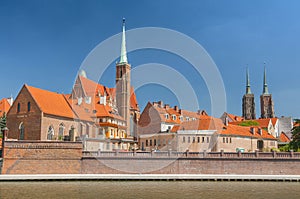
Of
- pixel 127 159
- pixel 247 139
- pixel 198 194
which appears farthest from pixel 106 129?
pixel 198 194

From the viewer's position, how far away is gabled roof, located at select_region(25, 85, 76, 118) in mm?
51213

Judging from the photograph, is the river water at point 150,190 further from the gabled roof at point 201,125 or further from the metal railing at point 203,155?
the gabled roof at point 201,125

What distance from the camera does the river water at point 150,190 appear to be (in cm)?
2583

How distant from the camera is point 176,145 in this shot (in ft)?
195

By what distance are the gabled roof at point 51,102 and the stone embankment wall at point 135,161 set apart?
12.6 meters

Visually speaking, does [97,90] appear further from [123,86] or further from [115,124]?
[115,124]

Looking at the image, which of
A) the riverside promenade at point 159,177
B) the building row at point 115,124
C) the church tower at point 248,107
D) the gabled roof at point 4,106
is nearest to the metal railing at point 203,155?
the riverside promenade at point 159,177

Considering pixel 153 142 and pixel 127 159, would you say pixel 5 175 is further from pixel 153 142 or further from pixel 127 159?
pixel 153 142

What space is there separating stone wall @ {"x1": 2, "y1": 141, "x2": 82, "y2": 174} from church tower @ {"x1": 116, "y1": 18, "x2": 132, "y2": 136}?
35914 mm

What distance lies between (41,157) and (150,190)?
52.1 ft

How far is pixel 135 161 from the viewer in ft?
132

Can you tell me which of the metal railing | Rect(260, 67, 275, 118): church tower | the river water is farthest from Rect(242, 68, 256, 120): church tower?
the river water

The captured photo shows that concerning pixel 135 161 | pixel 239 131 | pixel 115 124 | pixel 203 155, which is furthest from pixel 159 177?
pixel 239 131

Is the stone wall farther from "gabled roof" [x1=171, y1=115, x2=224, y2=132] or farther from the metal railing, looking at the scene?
"gabled roof" [x1=171, y1=115, x2=224, y2=132]
